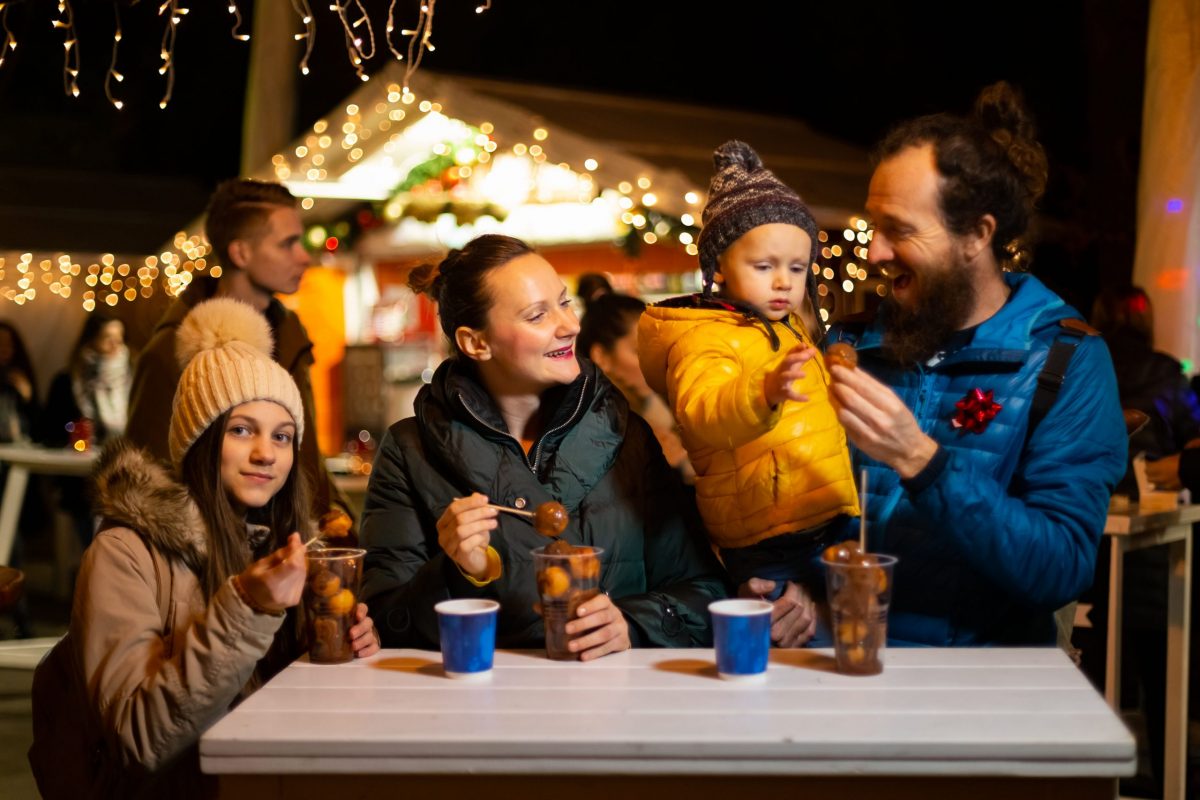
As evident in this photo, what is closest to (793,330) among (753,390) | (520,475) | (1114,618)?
(753,390)

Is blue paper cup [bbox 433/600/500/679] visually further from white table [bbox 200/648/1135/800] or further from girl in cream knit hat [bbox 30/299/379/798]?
girl in cream knit hat [bbox 30/299/379/798]

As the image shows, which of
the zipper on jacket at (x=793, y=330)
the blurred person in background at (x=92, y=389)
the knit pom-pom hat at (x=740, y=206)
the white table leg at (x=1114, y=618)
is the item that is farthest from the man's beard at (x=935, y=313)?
the blurred person in background at (x=92, y=389)

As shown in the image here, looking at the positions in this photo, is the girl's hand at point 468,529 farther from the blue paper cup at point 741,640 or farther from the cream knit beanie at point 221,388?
the cream knit beanie at point 221,388

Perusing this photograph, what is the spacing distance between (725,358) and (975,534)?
67 centimetres

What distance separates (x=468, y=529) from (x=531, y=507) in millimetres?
309

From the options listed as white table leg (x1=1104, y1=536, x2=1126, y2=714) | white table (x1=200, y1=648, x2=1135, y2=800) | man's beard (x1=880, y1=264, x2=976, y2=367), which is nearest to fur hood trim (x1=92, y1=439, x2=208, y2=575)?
white table (x1=200, y1=648, x2=1135, y2=800)

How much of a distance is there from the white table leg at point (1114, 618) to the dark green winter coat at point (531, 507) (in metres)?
2.33

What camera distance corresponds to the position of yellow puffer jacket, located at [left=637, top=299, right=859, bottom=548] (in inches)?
107

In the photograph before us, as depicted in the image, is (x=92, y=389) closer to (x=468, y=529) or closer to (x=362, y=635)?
(x=362, y=635)

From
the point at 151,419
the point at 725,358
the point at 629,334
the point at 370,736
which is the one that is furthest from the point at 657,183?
the point at 370,736

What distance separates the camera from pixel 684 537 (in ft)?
9.43

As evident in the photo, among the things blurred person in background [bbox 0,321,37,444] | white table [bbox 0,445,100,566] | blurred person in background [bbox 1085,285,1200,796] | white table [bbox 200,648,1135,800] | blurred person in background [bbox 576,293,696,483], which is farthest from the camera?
blurred person in background [bbox 0,321,37,444]

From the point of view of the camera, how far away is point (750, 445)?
2756 mm

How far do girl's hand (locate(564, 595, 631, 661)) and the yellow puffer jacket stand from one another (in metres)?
0.42
